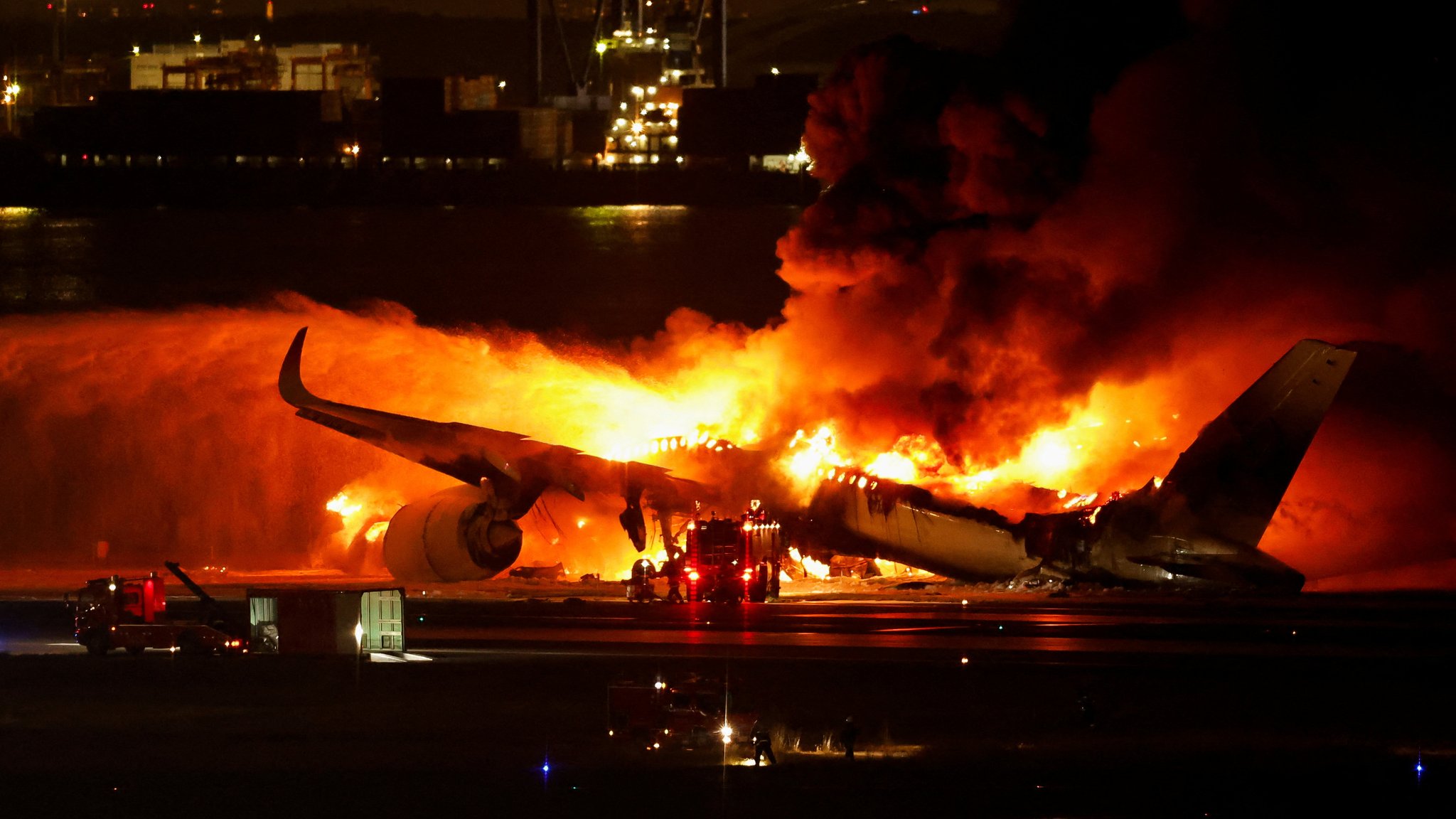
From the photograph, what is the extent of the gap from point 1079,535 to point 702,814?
87.3ft

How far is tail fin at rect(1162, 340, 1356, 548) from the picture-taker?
152 ft

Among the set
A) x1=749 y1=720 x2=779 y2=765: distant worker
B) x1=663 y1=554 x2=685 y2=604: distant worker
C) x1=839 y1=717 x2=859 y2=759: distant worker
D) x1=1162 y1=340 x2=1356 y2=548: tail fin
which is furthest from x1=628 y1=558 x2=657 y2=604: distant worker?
x1=749 y1=720 x2=779 y2=765: distant worker

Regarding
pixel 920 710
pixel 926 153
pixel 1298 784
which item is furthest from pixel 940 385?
pixel 1298 784

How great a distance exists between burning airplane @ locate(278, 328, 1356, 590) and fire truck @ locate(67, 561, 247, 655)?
11.8 m

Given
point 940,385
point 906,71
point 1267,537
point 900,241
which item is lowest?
point 1267,537

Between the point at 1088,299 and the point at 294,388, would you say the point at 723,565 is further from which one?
the point at 1088,299

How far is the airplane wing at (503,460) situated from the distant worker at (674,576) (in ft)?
8.12

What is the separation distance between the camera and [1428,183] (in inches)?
2233

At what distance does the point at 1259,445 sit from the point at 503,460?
20.9m

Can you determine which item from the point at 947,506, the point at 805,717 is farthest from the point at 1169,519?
the point at 805,717

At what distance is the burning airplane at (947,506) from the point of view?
46.8 m

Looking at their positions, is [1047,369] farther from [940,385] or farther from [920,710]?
[920,710]

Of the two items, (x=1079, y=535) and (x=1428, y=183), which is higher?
(x=1428, y=183)

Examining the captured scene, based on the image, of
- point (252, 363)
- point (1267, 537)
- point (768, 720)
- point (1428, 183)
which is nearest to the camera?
point (768, 720)
